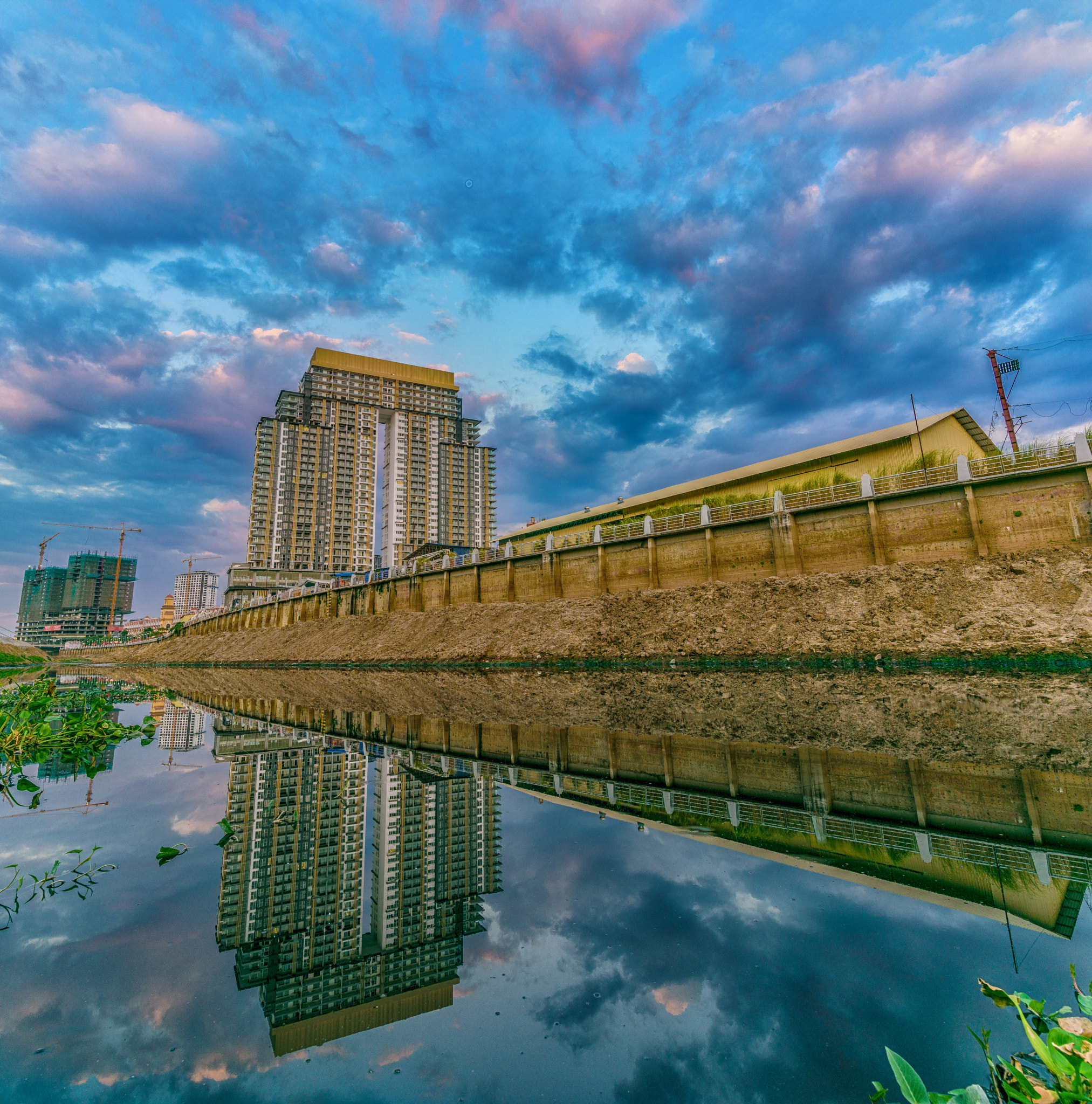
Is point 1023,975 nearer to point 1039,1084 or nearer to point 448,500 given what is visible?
point 1039,1084

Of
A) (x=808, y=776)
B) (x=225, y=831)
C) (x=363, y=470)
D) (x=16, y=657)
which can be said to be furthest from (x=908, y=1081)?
(x=363, y=470)

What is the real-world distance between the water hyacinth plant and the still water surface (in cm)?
27

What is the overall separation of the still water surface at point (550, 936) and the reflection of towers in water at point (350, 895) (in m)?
0.03

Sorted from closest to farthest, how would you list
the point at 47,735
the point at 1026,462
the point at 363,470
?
the point at 47,735, the point at 1026,462, the point at 363,470

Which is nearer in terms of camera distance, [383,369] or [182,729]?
[182,729]

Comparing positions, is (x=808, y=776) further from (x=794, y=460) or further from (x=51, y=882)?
(x=794, y=460)

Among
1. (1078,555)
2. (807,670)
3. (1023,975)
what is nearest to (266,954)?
(1023,975)

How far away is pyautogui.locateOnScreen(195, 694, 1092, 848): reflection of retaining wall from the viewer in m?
5.84

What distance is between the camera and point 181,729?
14.9 m

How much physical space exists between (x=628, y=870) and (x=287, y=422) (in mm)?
121140

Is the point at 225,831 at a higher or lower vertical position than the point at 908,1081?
lower

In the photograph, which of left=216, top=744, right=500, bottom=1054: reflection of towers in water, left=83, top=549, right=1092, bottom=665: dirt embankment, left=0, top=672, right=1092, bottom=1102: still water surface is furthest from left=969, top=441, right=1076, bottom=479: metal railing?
left=216, top=744, right=500, bottom=1054: reflection of towers in water

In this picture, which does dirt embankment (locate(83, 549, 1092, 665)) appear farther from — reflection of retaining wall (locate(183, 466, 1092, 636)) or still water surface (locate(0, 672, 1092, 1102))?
Result: still water surface (locate(0, 672, 1092, 1102))

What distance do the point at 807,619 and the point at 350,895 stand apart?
2192cm
